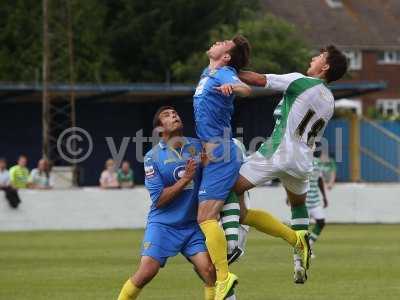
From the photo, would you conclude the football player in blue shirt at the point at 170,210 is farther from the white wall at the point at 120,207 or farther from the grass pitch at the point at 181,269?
the white wall at the point at 120,207

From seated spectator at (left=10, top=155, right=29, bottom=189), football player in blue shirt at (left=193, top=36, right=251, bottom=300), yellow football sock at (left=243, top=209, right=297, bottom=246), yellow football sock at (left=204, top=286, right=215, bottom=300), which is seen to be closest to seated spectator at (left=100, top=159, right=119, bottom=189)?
seated spectator at (left=10, top=155, right=29, bottom=189)

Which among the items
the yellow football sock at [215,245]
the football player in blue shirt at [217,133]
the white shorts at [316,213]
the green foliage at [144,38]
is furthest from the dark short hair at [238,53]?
the green foliage at [144,38]

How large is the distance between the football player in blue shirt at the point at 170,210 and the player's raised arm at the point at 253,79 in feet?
2.53

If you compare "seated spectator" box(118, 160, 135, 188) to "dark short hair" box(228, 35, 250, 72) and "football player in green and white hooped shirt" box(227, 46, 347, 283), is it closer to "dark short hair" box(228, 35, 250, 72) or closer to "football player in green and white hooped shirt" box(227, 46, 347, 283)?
"football player in green and white hooped shirt" box(227, 46, 347, 283)

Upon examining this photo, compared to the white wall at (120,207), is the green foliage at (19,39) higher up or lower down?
higher up

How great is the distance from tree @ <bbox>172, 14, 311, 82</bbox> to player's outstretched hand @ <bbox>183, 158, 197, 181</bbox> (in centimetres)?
3960

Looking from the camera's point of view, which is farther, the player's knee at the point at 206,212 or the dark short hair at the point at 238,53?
the dark short hair at the point at 238,53

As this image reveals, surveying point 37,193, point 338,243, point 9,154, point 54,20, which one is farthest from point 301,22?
point 338,243

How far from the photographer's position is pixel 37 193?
96.8ft

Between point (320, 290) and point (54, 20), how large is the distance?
956 inches

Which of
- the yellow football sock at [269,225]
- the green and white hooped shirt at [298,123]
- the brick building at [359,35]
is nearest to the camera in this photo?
the green and white hooped shirt at [298,123]

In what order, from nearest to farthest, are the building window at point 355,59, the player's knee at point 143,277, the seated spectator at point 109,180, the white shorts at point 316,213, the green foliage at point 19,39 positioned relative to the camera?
the player's knee at point 143,277
the white shorts at point 316,213
the seated spectator at point 109,180
the green foliage at point 19,39
the building window at point 355,59

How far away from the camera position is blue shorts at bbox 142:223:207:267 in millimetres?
11977

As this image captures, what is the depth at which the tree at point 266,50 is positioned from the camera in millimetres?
52625
